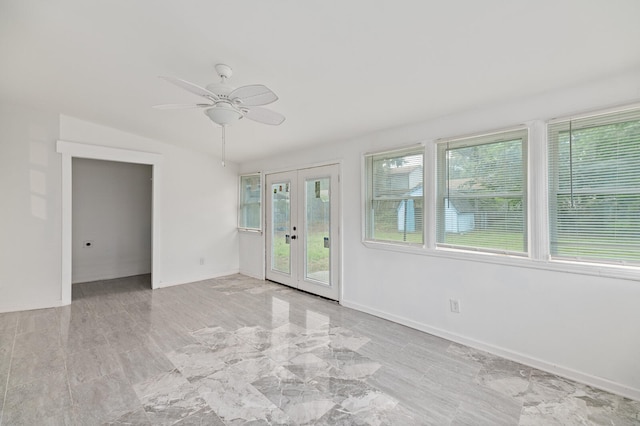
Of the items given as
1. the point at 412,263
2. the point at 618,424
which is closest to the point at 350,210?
the point at 412,263

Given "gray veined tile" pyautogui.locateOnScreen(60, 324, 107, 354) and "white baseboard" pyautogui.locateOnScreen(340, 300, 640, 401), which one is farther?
"gray veined tile" pyautogui.locateOnScreen(60, 324, 107, 354)

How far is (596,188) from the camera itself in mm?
2293

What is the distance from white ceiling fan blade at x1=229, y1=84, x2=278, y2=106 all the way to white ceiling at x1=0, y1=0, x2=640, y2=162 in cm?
41

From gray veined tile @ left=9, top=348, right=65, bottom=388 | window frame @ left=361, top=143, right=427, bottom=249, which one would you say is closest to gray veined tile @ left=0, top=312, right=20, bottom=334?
gray veined tile @ left=9, top=348, right=65, bottom=388

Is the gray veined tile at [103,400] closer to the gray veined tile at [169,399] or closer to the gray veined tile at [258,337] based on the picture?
the gray veined tile at [169,399]

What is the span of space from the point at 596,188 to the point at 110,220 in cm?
729

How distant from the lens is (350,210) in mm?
4090

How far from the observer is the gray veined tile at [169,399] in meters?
1.93

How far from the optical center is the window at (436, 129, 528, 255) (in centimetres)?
267

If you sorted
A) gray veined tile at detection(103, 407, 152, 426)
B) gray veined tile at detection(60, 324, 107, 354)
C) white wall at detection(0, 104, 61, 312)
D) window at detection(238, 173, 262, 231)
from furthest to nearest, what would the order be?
window at detection(238, 173, 262, 231) → white wall at detection(0, 104, 61, 312) → gray veined tile at detection(60, 324, 107, 354) → gray veined tile at detection(103, 407, 152, 426)

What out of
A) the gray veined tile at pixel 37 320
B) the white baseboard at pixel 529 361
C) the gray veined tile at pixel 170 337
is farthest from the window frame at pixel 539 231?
the gray veined tile at pixel 37 320

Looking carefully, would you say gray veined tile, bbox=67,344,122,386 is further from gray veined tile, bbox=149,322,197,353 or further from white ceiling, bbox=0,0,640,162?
white ceiling, bbox=0,0,640,162

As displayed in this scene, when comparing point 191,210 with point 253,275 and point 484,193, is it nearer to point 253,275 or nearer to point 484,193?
point 253,275

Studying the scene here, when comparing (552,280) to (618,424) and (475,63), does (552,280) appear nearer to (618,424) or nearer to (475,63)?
(618,424)
